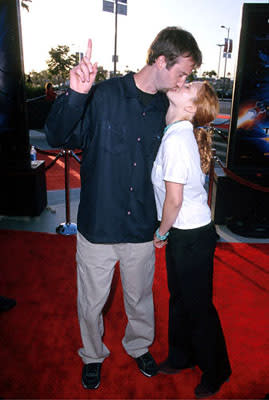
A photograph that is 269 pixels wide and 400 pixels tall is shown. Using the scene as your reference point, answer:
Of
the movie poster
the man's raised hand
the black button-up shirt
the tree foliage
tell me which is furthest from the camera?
the tree foliage

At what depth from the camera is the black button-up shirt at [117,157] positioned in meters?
1.81

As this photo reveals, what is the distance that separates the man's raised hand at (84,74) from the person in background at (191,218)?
0.49 meters

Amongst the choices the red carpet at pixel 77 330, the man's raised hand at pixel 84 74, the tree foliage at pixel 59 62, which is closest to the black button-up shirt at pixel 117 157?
the man's raised hand at pixel 84 74

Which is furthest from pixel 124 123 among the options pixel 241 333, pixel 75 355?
pixel 241 333

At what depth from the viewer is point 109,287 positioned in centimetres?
206

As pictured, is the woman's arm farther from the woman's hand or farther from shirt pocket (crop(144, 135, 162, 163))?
shirt pocket (crop(144, 135, 162, 163))

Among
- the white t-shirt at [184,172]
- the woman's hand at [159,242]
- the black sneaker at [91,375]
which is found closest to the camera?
the white t-shirt at [184,172]

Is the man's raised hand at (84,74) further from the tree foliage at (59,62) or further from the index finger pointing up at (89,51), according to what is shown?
the tree foliage at (59,62)

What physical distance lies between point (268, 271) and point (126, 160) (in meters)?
2.44

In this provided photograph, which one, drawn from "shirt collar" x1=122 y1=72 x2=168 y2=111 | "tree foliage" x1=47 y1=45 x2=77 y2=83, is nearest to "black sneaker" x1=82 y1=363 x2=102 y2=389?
"shirt collar" x1=122 y1=72 x2=168 y2=111

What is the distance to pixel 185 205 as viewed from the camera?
1804mm

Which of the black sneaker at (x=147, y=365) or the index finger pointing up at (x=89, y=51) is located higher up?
the index finger pointing up at (x=89, y=51)

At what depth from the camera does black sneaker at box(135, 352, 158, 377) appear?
2207 mm

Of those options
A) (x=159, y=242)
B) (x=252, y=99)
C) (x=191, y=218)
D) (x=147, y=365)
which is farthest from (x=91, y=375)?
(x=252, y=99)
